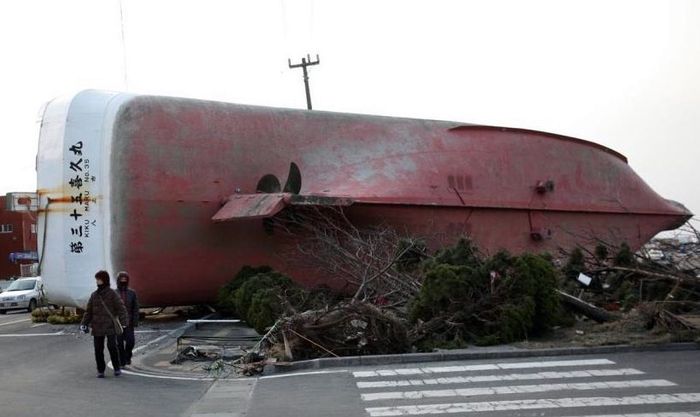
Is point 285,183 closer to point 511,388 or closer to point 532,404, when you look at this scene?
point 511,388

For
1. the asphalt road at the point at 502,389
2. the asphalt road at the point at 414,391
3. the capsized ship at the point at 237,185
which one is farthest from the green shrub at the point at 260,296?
the asphalt road at the point at 502,389

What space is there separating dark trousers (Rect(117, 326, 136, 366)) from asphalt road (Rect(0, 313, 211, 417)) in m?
0.53

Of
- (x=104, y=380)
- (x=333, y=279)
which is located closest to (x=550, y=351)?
(x=104, y=380)

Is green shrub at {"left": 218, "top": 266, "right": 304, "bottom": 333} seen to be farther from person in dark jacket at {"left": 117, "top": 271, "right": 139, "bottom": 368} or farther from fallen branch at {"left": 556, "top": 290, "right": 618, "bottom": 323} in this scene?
fallen branch at {"left": 556, "top": 290, "right": 618, "bottom": 323}

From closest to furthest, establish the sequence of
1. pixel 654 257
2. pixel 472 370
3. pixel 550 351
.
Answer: pixel 472 370 → pixel 550 351 → pixel 654 257

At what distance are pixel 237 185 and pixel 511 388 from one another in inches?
487

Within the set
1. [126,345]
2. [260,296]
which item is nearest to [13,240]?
[260,296]

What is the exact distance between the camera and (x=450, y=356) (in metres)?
11.3

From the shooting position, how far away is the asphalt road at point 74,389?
9.01m

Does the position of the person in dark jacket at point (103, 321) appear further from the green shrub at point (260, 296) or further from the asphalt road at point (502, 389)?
the green shrub at point (260, 296)

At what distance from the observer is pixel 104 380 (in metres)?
11.3

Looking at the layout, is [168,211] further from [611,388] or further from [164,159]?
[611,388]

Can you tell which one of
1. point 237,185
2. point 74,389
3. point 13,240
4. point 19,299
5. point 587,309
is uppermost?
point 13,240

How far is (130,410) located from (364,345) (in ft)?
13.2
